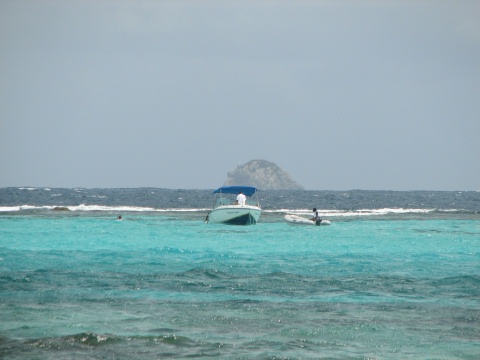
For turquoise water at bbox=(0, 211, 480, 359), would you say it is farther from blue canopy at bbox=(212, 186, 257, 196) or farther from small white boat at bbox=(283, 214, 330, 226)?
blue canopy at bbox=(212, 186, 257, 196)

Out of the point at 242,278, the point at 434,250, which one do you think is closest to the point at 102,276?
the point at 242,278

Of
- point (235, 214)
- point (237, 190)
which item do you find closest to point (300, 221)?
point (237, 190)

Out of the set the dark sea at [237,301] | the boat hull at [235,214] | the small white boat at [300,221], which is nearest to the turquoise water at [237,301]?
the dark sea at [237,301]

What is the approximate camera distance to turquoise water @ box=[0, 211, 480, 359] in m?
12.1

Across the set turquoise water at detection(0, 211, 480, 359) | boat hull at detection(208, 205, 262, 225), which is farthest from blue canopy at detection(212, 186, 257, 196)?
turquoise water at detection(0, 211, 480, 359)

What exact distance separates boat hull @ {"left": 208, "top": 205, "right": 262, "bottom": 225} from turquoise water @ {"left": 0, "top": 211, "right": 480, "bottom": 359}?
40.0 feet

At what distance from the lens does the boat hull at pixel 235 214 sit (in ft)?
152

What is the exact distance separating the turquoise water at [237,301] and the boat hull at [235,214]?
12.2 m

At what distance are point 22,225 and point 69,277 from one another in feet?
98.8

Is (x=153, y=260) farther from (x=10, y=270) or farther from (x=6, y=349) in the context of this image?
(x=6, y=349)

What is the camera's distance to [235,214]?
46.8 meters

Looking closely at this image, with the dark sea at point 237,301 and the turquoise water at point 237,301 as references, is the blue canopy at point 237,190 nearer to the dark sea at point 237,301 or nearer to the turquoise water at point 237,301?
the turquoise water at point 237,301

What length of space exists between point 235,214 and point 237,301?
30.2 meters

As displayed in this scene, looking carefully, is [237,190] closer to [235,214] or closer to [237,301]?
[235,214]
